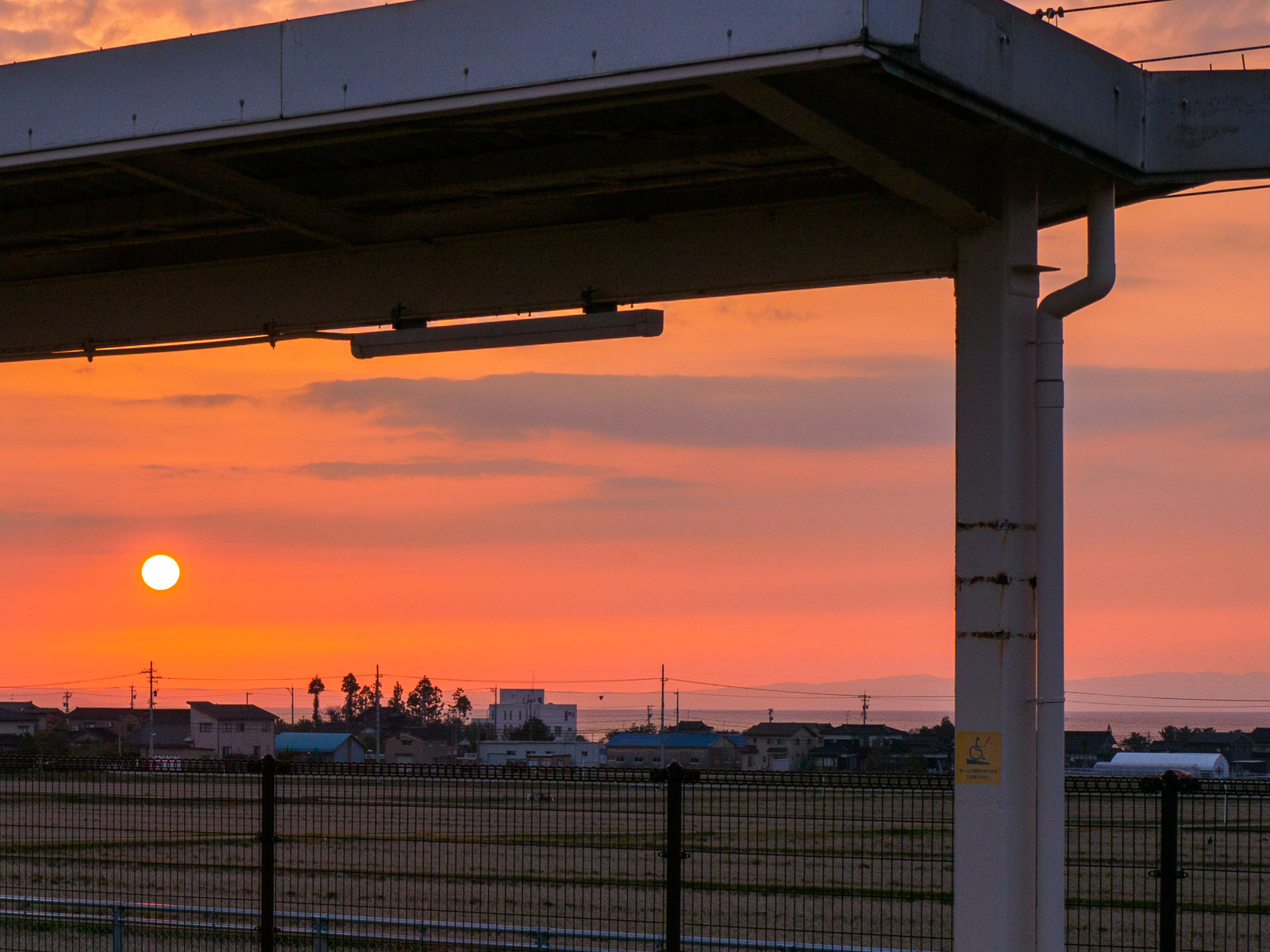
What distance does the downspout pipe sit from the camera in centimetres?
874

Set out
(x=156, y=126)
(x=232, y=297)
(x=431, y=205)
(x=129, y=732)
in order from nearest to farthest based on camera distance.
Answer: (x=156, y=126)
(x=431, y=205)
(x=232, y=297)
(x=129, y=732)

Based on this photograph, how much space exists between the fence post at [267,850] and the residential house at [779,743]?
383 feet

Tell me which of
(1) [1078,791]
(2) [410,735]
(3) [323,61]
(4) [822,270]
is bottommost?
(2) [410,735]

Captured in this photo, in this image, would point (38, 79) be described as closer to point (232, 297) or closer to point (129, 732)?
point (232, 297)

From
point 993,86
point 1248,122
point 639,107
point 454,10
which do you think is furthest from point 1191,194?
point 454,10

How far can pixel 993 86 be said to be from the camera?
7672 millimetres

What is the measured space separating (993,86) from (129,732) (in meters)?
137

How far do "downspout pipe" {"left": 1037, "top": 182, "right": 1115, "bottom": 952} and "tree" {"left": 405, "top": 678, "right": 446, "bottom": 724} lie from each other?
570 ft

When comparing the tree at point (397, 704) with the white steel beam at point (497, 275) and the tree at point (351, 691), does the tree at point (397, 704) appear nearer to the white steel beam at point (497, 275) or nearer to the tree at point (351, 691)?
the tree at point (351, 691)

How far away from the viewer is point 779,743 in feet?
438

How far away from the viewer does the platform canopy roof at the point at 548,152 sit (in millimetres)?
7406

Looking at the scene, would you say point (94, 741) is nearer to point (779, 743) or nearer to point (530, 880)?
point (779, 743)

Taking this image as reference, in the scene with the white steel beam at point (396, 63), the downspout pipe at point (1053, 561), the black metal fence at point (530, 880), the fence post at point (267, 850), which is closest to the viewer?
the white steel beam at point (396, 63)

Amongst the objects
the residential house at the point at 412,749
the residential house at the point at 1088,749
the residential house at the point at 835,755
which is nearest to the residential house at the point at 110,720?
the residential house at the point at 412,749
